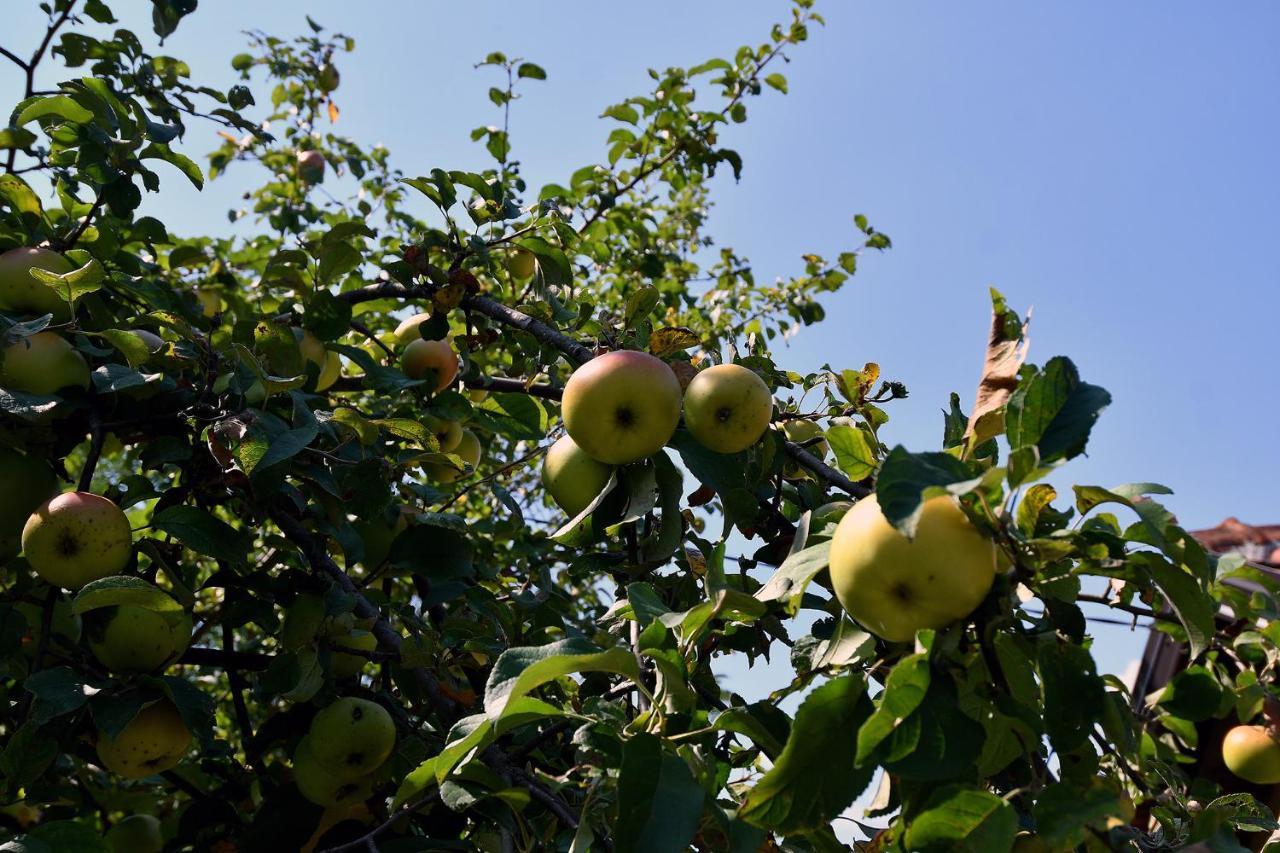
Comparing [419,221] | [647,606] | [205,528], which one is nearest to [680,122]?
[419,221]

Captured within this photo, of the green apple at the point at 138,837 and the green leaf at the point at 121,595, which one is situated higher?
the green leaf at the point at 121,595

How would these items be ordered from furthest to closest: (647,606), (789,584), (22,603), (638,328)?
(22,603) → (638,328) → (647,606) → (789,584)

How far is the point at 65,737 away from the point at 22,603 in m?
0.42

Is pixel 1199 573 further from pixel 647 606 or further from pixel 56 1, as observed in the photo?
pixel 56 1

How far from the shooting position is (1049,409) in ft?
3.72

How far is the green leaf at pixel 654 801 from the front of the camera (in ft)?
3.55

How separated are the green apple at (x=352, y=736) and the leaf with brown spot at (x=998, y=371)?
4.44 feet

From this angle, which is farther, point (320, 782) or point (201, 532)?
point (320, 782)

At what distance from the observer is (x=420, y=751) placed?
2092 mm

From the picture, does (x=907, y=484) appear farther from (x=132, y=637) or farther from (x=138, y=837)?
(x=138, y=837)

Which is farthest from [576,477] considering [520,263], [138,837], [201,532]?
[138,837]

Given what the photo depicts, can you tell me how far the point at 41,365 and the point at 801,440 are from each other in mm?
1559

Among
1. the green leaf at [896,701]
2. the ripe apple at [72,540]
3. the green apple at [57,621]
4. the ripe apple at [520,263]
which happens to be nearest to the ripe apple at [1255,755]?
the green leaf at [896,701]

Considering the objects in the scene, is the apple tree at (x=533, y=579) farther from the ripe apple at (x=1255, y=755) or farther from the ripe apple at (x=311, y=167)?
the ripe apple at (x=311, y=167)
